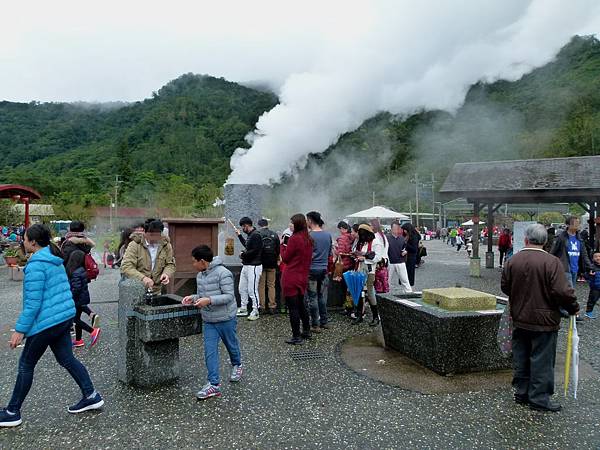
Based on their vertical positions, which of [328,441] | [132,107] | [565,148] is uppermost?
[132,107]

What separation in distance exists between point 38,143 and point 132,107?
19.4m

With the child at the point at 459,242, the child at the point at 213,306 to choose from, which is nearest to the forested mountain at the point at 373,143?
the child at the point at 459,242

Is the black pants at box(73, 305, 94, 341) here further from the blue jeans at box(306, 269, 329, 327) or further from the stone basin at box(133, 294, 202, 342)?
the blue jeans at box(306, 269, 329, 327)

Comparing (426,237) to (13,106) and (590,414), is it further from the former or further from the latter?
(13,106)

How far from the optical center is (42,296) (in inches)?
138

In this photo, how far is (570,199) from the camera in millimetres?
13781

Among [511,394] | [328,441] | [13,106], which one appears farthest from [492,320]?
[13,106]

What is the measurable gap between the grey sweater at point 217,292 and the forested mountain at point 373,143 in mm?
12528

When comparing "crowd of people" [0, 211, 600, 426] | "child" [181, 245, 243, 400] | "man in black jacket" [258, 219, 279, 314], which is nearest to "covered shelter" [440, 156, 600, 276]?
"crowd of people" [0, 211, 600, 426]

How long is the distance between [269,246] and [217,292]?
11.1 feet

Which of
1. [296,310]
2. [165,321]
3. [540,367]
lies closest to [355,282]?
[296,310]

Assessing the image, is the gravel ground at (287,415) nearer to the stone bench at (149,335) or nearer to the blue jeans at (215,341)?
the stone bench at (149,335)

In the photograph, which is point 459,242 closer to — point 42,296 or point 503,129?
point 42,296

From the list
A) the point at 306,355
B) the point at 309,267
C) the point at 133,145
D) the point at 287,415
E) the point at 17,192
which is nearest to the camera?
the point at 287,415
